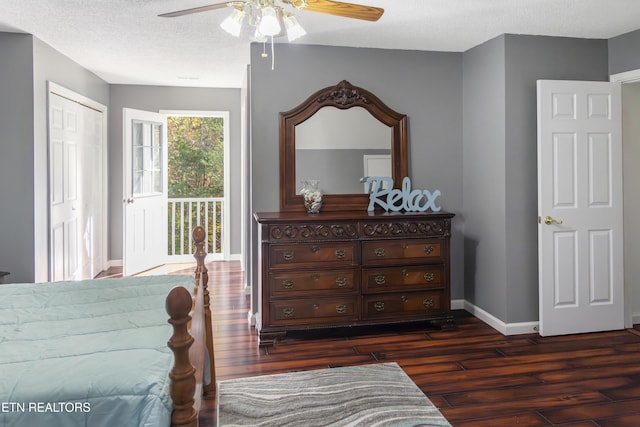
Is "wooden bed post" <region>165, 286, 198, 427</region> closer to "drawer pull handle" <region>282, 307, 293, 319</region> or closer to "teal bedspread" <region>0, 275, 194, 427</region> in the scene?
"teal bedspread" <region>0, 275, 194, 427</region>

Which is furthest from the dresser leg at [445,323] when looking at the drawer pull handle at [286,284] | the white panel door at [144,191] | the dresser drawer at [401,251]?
the white panel door at [144,191]

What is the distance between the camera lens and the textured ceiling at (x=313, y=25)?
10.2ft

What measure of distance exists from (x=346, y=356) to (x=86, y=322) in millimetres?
1916

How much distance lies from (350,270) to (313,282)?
30 centimetres

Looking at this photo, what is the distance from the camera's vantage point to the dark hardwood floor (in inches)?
99.4

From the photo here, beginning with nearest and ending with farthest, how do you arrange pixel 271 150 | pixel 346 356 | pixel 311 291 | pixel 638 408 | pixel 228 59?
pixel 638 408
pixel 346 356
pixel 311 291
pixel 271 150
pixel 228 59

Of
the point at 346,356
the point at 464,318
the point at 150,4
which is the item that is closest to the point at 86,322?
the point at 346,356

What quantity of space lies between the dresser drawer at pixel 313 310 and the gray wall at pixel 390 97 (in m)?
0.69

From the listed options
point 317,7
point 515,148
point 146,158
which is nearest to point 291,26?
point 317,7

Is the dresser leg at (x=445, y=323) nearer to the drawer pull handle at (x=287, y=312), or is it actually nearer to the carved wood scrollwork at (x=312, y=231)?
the carved wood scrollwork at (x=312, y=231)

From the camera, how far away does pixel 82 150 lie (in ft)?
16.7

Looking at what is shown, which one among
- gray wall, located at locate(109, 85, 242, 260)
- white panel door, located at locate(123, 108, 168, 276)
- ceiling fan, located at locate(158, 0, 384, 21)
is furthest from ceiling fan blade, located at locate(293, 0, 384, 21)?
gray wall, located at locate(109, 85, 242, 260)

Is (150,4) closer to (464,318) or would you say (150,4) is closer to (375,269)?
(375,269)

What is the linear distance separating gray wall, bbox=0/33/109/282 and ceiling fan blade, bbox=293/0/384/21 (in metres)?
2.78
